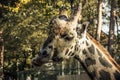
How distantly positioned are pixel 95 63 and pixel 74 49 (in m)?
0.52

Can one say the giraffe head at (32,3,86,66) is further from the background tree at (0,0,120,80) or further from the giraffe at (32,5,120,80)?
the background tree at (0,0,120,80)

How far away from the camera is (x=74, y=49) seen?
25.0ft

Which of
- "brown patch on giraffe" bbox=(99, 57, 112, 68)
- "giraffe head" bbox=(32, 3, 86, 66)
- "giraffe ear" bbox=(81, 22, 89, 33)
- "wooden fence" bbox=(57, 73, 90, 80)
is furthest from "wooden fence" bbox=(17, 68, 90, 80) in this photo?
"giraffe ear" bbox=(81, 22, 89, 33)

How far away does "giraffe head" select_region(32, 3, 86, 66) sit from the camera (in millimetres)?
7488

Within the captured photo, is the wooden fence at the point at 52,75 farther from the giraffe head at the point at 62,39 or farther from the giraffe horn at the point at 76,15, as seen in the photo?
the giraffe horn at the point at 76,15

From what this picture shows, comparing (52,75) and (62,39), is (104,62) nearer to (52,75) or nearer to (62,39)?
(62,39)

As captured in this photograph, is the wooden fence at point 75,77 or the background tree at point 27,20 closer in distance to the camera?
the wooden fence at point 75,77

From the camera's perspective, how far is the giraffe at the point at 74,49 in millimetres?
7484

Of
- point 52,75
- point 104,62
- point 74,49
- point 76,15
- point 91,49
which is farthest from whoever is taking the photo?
point 52,75

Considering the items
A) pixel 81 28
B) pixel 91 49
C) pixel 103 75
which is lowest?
pixel 103 75

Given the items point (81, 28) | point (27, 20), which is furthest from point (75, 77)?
point (27, 20)

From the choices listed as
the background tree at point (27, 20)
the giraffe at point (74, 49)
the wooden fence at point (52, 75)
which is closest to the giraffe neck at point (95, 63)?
the giraffe at point (74, 49)

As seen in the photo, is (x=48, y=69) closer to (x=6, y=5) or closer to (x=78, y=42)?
(x=6, y=5)

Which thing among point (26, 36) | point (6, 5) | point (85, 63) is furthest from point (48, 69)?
point (85, 63)
